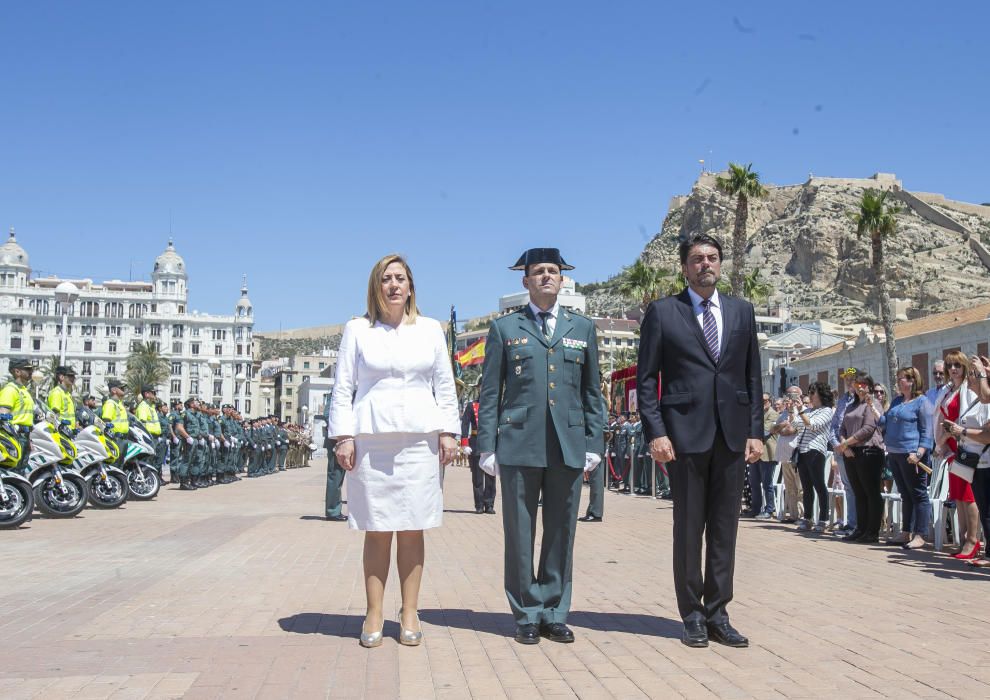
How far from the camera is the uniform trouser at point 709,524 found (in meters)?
5.64

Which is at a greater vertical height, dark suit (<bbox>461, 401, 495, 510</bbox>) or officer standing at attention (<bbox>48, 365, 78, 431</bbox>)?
officer standing at attention (<bbox>48, 365, 78, 431</bbox>)

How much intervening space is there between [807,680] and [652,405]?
5.70ft

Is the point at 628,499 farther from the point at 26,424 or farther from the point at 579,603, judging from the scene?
the point at 579,603

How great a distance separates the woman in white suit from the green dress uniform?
0.35m

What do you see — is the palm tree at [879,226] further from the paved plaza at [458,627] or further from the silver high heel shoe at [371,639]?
the silver high heel shoe at [371,639]

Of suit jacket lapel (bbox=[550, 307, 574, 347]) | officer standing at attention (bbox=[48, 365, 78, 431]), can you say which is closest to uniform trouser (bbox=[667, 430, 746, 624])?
suit jacket lapel (bbox=[550, 307, 574, 347])

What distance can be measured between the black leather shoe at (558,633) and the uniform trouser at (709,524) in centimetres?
66

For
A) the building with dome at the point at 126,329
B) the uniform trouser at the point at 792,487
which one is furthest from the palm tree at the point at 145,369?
the uniform trouser at the point at 792,487

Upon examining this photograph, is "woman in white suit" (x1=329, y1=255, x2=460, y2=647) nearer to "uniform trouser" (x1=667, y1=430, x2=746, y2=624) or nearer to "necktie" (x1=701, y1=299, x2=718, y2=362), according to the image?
"uniform trouser" (x1=667, y1=430, x2=746, y2=624)

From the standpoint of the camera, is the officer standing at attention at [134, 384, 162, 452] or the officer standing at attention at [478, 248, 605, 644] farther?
the officer standing at attention at [134, 384, 162, 452]

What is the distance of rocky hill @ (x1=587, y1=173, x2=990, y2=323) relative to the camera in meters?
127

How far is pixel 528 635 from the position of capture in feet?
18.0

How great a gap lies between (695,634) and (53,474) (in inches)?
429

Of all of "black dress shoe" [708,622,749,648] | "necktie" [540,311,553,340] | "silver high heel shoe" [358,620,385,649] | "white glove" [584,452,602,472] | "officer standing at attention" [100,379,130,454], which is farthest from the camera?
"officer standing at attention" [100,379,130,454]
